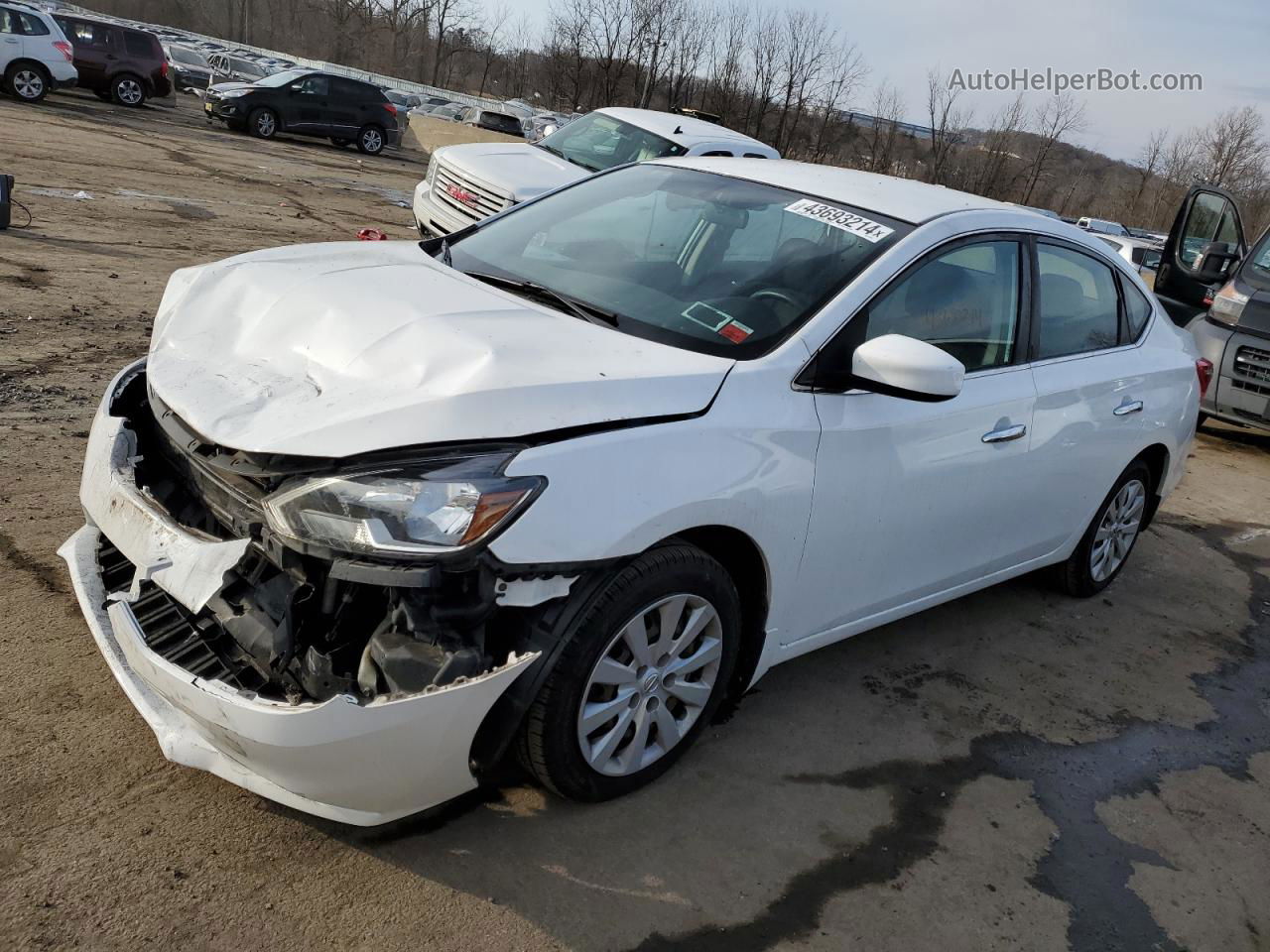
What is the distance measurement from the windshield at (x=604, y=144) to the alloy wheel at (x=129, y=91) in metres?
15.8

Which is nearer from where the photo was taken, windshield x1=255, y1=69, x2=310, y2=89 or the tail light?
the tail light

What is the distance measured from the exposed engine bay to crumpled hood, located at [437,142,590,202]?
693 cm

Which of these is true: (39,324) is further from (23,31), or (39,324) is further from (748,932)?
(23,31)

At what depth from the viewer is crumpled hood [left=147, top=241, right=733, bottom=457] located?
2553 mm

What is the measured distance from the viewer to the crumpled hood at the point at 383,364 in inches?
101

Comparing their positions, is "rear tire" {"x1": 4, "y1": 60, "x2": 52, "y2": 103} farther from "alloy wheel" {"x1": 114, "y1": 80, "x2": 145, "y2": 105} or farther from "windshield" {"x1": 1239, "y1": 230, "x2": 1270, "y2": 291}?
"windshield" {"x1": 1239, "y1": 230, "x2": 1270, "y2": 291}

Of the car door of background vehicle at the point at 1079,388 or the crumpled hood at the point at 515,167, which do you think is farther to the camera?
the crumpled hood at the point at 515,167

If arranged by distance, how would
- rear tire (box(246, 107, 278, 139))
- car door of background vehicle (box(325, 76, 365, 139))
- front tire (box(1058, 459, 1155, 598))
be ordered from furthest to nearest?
car door of background vehicle (box(325, 76, 365, 139)), rear tire (box(246, 107, 278, 139)), front tire (box(1058, 459, 1155, 598))

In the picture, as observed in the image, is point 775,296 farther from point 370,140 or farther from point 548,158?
point 370,140

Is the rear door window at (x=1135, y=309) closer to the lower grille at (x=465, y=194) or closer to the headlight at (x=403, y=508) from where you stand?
the headlight at (x=403, y=508)

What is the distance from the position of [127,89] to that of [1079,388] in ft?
78.9

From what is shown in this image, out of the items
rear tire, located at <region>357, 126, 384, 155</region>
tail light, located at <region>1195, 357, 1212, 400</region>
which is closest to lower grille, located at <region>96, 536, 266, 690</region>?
tail light, located at <region>1195, 357, 1212, 400</region>

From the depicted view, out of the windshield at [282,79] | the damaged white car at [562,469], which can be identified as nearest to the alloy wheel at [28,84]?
the windshield at [282,79]

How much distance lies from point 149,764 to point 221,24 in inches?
3656
